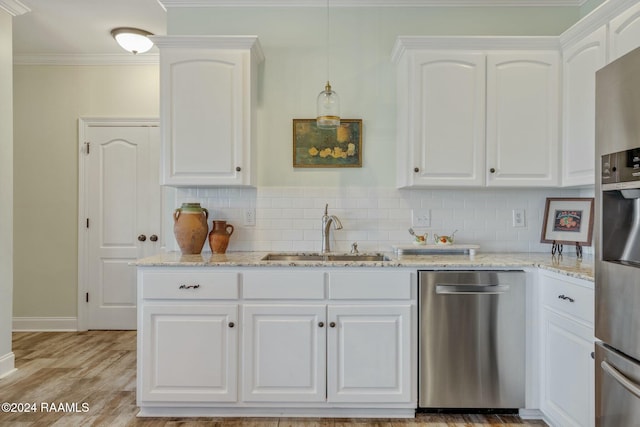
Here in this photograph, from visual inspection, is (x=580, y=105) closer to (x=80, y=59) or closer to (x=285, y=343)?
(x=285, y=343)

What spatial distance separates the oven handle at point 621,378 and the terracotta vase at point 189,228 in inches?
85.9

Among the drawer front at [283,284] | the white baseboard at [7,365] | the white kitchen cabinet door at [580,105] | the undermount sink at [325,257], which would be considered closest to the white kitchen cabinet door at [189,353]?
the drawer front at [283,284]

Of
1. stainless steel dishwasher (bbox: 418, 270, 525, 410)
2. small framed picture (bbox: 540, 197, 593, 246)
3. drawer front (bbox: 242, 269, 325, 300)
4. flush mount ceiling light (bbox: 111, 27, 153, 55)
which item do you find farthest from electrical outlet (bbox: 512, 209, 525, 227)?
flush mount ceiling light (bbox: 111, 27, 153, 55)

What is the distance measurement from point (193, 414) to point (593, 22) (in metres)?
3.07

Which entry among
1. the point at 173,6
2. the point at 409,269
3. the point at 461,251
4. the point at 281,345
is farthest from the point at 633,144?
the point at 173,6

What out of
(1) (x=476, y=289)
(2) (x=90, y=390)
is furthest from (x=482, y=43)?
(2) (x=90, y=390)

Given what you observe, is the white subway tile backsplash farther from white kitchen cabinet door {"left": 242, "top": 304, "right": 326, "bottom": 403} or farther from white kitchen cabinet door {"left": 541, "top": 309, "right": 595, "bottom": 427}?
white kitchen cabinet door {"left": 541, "top": 309, "right": 595, "bottom": 427}

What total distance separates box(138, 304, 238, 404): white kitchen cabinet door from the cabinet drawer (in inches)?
2.4

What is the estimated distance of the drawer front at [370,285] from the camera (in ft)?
7.39

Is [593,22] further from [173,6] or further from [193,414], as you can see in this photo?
[193,414]

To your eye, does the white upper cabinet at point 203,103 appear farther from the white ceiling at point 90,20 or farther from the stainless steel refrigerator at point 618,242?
the stainless steel refrigerator at point 618,242

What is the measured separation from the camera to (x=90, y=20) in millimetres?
3299

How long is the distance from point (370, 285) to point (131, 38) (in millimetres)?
2806

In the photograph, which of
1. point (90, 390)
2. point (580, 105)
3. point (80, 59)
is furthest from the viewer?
point (80, 59)
